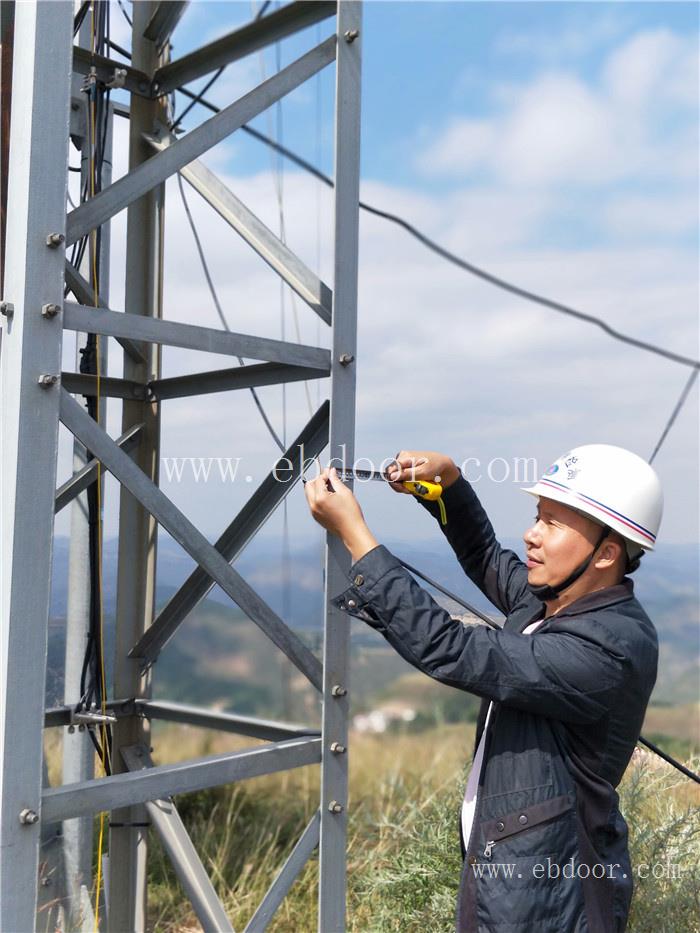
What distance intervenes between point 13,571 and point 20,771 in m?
0.51

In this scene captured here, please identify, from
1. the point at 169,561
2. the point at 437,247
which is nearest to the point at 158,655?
the point at 169,561

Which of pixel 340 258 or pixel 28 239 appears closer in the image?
pixel 28 239

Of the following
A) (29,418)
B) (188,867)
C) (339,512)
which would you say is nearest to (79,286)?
(29,418)

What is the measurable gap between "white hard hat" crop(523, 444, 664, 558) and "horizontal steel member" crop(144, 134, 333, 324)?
96cm

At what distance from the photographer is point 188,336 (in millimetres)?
2988

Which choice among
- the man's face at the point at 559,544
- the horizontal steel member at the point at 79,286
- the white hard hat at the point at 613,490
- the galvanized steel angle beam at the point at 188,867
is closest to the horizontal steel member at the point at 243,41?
the horizontal steel member at the point at 79,286

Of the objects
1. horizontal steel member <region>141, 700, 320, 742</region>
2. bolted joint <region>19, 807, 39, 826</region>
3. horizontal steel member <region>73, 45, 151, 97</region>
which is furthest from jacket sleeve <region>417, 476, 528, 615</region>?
horizontal steel member <region>73, 45, 151, 97</region>

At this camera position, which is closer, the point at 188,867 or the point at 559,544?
the point at 559,544

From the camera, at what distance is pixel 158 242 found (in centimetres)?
406

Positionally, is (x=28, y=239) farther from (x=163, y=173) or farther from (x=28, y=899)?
(x=28, y=899)

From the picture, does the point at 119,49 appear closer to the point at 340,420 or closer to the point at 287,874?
the point at 340,420

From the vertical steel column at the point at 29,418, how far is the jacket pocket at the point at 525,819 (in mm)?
1172

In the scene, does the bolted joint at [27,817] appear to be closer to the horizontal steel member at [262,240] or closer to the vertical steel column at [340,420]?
the vertical steel column at [340,420]

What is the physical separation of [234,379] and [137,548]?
2.98 ft
